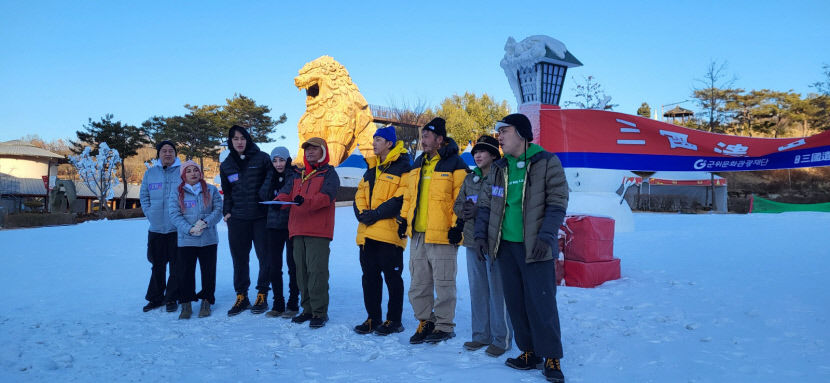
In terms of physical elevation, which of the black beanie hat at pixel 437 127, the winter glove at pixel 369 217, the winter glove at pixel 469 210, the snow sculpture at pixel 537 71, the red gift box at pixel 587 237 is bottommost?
the red gift box at pixel 587 237

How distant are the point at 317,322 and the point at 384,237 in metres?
0.92

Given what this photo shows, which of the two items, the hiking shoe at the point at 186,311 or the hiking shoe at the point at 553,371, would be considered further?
the hiking shoe at the point at 186,311

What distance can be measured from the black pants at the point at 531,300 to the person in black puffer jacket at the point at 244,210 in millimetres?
2437

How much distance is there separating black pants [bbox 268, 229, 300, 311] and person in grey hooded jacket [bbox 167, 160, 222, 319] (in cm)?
61

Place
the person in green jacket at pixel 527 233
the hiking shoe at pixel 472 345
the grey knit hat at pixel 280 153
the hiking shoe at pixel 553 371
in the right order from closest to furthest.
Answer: the hiking shoe at pixel 553 371 < the person in green jacket at pixel 527 233 < the hiking shoe at pixel 472 345 < the grey knit hat at pixel 280 153

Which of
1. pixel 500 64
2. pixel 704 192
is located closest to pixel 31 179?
pixel 500 64

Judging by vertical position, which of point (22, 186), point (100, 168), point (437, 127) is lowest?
point (437, 127)

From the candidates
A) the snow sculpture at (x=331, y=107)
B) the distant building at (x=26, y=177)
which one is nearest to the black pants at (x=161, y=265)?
the snow sculpture at (x=331, y=107)

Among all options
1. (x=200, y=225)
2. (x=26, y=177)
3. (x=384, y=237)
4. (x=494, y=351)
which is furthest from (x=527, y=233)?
(x=26, y=177)

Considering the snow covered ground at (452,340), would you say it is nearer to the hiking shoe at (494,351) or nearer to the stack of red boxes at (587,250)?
the hiking shoe at (494,351)

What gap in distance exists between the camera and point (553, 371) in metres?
2.68

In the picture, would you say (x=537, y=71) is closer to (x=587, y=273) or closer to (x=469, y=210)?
(x=587, y=273)

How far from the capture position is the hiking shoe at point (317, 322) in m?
3.84

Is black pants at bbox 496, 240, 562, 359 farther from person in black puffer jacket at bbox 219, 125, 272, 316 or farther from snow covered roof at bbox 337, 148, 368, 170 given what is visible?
snow covered roof at bbox 337, 148, 368, 170
